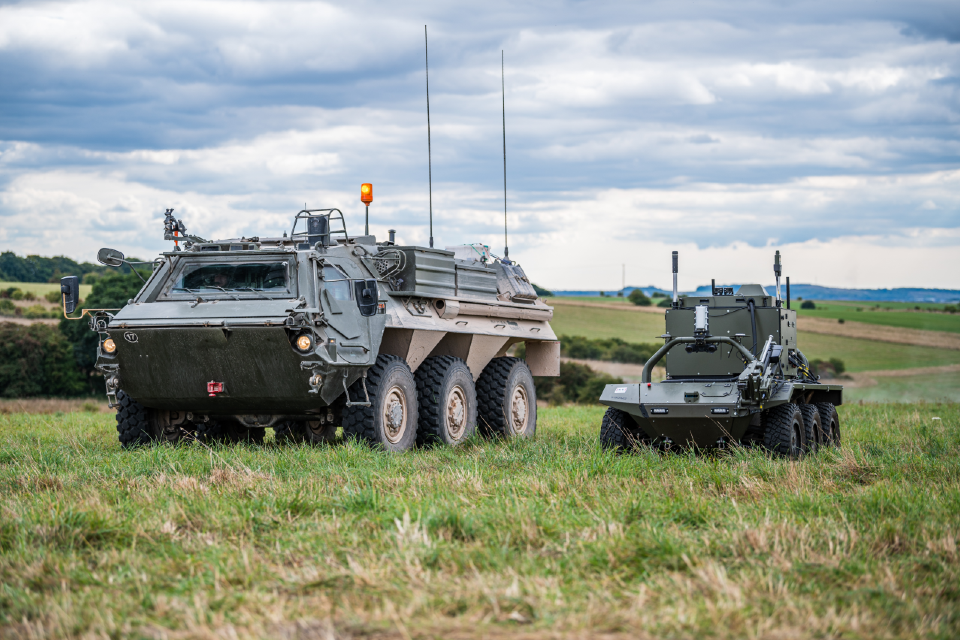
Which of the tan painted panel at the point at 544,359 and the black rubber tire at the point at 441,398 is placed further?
the tan painted panel at the point at 544,359

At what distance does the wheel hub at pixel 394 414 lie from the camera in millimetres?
10859

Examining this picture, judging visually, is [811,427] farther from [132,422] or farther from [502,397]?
[132,422]

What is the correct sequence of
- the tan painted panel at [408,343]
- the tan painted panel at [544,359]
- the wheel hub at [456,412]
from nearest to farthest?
the tan painted panel at [408,343]
the wheel hub at [456,412]
the tan painted panel at [544,359]

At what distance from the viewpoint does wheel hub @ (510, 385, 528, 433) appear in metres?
13.8

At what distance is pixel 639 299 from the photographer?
208ft

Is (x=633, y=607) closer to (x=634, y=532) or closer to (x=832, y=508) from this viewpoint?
(x=634, y=532)

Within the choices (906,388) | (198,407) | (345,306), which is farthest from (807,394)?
(906,388)

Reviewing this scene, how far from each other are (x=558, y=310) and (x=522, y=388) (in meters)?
43.9

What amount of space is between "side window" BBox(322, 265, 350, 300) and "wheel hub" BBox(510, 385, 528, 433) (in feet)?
11.9

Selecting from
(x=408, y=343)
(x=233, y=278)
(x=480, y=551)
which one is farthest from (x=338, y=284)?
(x=480, y=551)

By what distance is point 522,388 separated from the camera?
14234 mm

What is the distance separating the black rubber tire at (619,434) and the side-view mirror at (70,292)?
513 cm

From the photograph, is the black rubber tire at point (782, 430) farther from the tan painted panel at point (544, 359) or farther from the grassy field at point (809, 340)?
the grassy field at point (809, 340)

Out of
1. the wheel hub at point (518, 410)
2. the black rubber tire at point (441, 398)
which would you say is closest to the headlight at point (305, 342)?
the black rubber tire at point (441, 398)
